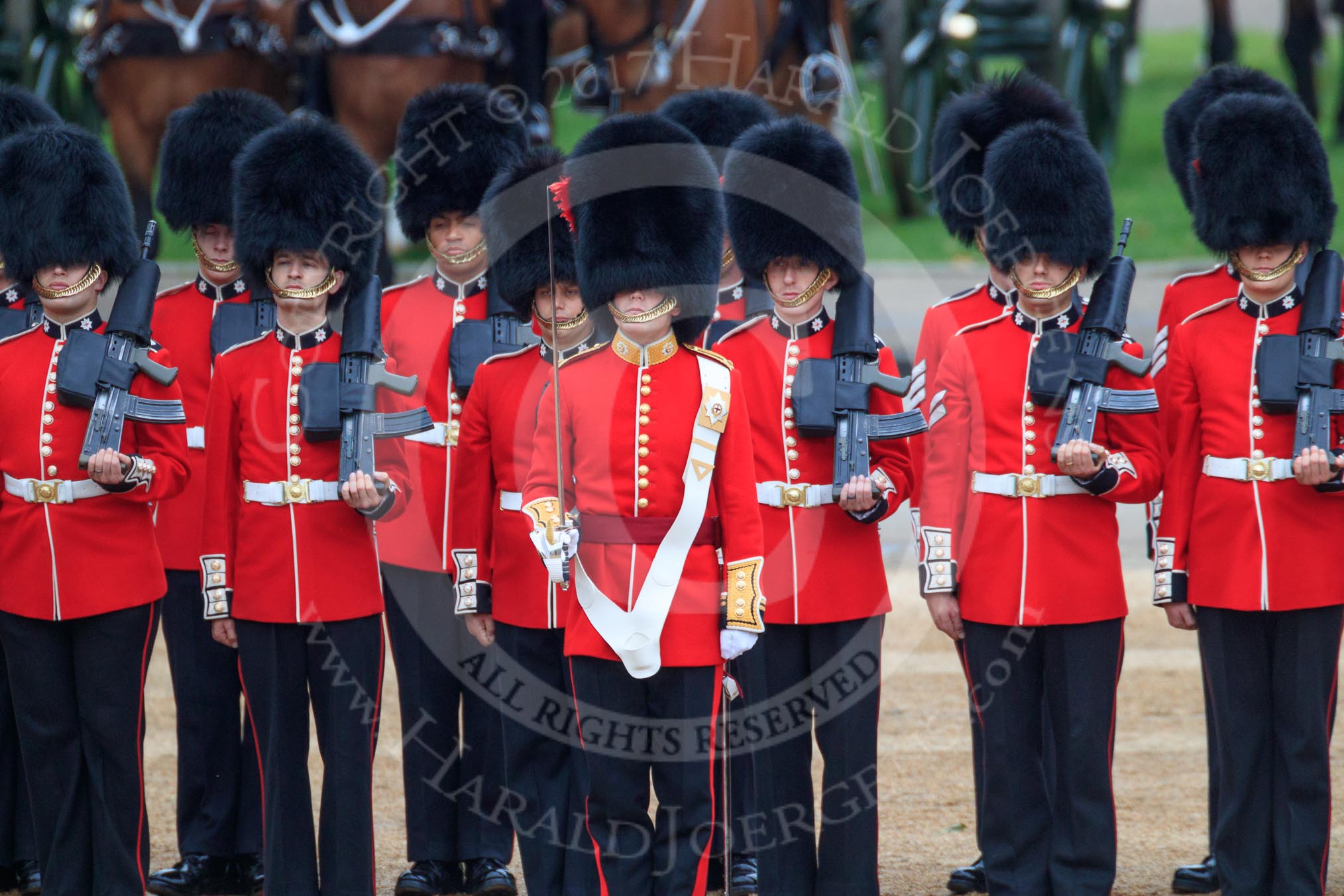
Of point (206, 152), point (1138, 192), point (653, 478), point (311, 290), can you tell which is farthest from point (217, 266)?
point (1138, 192)

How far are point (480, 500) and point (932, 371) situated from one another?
0.94m

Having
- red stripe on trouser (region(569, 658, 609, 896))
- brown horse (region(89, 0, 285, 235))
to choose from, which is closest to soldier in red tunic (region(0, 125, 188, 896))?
red stripe on trouser (region(569, 658, 609, 896))

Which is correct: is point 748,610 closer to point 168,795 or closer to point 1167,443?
point 1167,443

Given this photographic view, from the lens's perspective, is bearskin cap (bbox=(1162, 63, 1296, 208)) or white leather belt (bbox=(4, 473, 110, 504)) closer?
white leather belt (bbox=(4, 473, 110, 504))

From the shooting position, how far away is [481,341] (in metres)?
4.19

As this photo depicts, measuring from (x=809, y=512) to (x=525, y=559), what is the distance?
1.85ft

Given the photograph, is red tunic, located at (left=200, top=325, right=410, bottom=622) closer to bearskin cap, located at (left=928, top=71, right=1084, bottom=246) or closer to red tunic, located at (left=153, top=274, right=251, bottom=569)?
red tunic, located at (left=153, top=274, right=251, bottom=569)

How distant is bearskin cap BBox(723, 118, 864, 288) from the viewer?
12.7ft

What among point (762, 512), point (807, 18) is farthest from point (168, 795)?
point (807, 18)

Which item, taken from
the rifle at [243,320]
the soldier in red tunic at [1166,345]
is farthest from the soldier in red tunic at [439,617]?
the soldier in red tunic at [1166,345]

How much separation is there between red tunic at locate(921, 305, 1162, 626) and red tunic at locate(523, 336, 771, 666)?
505mm

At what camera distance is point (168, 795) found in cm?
474

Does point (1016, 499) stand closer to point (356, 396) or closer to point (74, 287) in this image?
point (356, 396)

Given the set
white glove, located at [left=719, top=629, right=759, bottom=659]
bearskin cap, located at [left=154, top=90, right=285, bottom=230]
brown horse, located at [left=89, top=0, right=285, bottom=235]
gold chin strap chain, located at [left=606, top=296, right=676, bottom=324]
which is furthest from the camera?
brown horse, located at [left=89, top=0, right=285, bottom=235]
